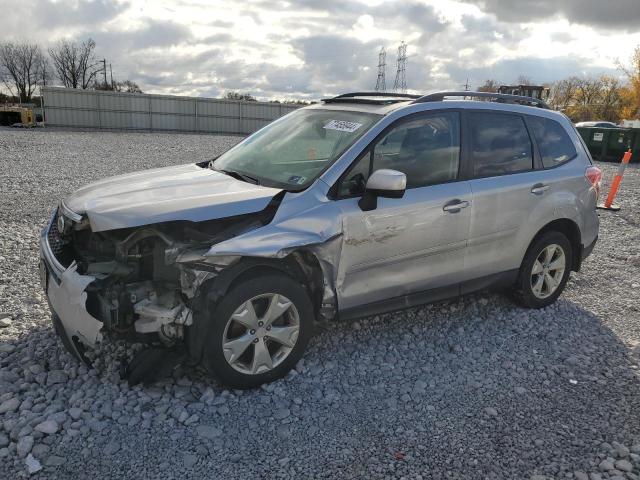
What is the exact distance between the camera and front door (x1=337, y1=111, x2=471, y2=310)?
12.0 feet

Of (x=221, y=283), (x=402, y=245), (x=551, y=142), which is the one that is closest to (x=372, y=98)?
(x=402, y=245)

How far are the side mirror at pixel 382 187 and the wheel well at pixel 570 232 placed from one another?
1853mm

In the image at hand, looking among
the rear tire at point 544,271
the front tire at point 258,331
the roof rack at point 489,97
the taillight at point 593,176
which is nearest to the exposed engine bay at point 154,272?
the front tire at point 258,331

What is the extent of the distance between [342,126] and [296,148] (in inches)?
15.8

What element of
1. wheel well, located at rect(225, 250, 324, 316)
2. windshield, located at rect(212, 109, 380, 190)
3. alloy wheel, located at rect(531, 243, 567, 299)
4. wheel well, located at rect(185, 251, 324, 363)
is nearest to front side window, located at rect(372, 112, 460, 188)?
windshield, located at rect(212, 109, 380, 190)

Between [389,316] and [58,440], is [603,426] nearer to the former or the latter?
[389,316]

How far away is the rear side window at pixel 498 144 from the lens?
4328 millimetres

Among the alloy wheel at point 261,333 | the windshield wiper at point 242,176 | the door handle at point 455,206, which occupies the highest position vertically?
the windshield wiper at point 242,176

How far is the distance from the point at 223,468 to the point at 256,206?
152 cm

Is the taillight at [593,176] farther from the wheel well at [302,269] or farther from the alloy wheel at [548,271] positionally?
the wheel well at [302,269]

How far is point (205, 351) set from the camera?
323cm

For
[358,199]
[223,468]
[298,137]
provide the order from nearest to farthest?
[223,468], [358,199], [298,137]

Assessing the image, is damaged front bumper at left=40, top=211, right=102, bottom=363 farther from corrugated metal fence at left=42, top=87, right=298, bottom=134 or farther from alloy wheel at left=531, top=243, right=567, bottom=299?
corrugated metal fence at left=42, top=87, right=298, bottom=134

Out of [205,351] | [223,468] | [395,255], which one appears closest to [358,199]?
[395,255]
